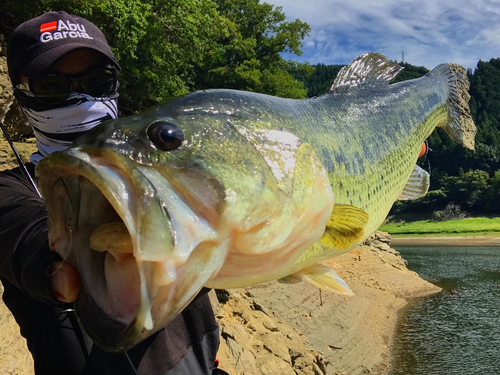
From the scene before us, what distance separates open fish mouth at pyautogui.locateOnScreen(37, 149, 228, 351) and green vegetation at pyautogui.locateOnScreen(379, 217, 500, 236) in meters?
54.6

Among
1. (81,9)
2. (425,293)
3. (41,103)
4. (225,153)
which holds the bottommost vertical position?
(425,293)

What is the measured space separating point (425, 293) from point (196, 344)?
2319cm

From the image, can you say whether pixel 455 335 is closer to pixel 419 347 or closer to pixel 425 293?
pixel 419 347

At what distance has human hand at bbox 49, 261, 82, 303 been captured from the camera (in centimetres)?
130

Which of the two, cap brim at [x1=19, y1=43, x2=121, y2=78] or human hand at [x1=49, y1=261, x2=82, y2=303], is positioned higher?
cap brim at [x1=19, y1=43, x2=121, y2=78]

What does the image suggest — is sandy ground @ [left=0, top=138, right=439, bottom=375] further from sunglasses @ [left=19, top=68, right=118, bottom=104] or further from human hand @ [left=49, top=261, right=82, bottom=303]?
human hand @ [left=49, top=261, right=82, bottom=303]

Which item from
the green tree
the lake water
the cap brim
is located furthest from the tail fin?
the green tree

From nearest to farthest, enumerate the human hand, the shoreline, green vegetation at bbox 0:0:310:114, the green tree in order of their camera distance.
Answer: the human hand < green vegetation at bbox 0:0:310:114 < the green tree < the shoreline

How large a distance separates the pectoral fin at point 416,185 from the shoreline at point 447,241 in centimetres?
4734

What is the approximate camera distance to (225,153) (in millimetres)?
1413

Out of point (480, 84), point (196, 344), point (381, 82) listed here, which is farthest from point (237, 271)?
point (480, 84)

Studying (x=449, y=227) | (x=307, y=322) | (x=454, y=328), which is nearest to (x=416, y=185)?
(x=307, y=322)

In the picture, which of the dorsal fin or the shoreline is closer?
the dorsal fin

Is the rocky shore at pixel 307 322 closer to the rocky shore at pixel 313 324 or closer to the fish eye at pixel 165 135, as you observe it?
the rocky shore at pixel 313 324
